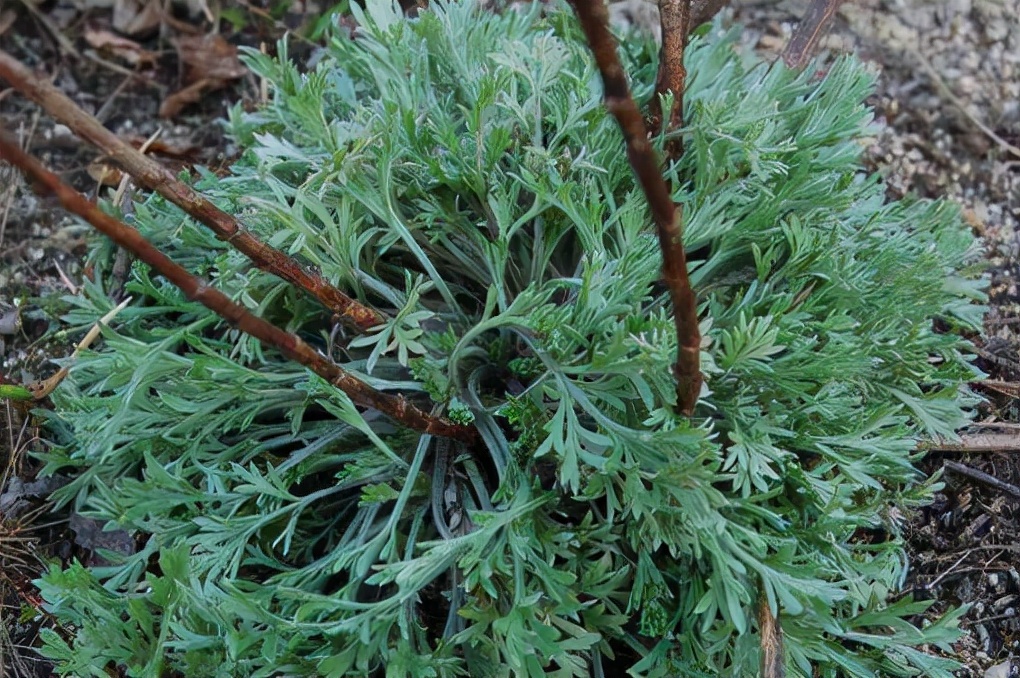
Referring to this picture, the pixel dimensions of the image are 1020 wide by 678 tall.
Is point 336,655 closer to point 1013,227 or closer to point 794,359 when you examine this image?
point 794,359

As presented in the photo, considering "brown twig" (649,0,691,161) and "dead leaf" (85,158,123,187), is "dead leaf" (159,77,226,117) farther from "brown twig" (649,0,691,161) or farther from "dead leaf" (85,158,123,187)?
"brown twig" (649,0,691,161)

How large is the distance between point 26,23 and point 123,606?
2.49 metres

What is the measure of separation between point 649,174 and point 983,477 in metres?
1.80

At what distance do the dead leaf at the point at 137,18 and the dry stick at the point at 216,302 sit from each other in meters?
2.35

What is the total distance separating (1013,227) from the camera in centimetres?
302

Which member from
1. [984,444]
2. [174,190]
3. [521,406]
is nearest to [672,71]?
[521,406]

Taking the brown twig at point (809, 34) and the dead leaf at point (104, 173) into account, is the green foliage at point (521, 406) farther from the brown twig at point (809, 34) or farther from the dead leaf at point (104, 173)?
the dead leaf at point (104, 173)

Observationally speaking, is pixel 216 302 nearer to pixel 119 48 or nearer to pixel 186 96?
pixel 186 96

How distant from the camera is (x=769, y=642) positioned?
1763mm

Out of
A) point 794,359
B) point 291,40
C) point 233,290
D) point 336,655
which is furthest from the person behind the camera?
point 291,40

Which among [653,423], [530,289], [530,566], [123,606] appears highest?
[530,289]

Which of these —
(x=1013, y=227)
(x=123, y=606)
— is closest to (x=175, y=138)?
(x=123, y=606)

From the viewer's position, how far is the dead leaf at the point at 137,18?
11.2 ft

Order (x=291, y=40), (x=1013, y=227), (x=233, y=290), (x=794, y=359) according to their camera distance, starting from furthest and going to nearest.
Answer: (x=291, y=40)
(x=1013, y=227)
(x=233, y=290)
(x=794, y=359)
